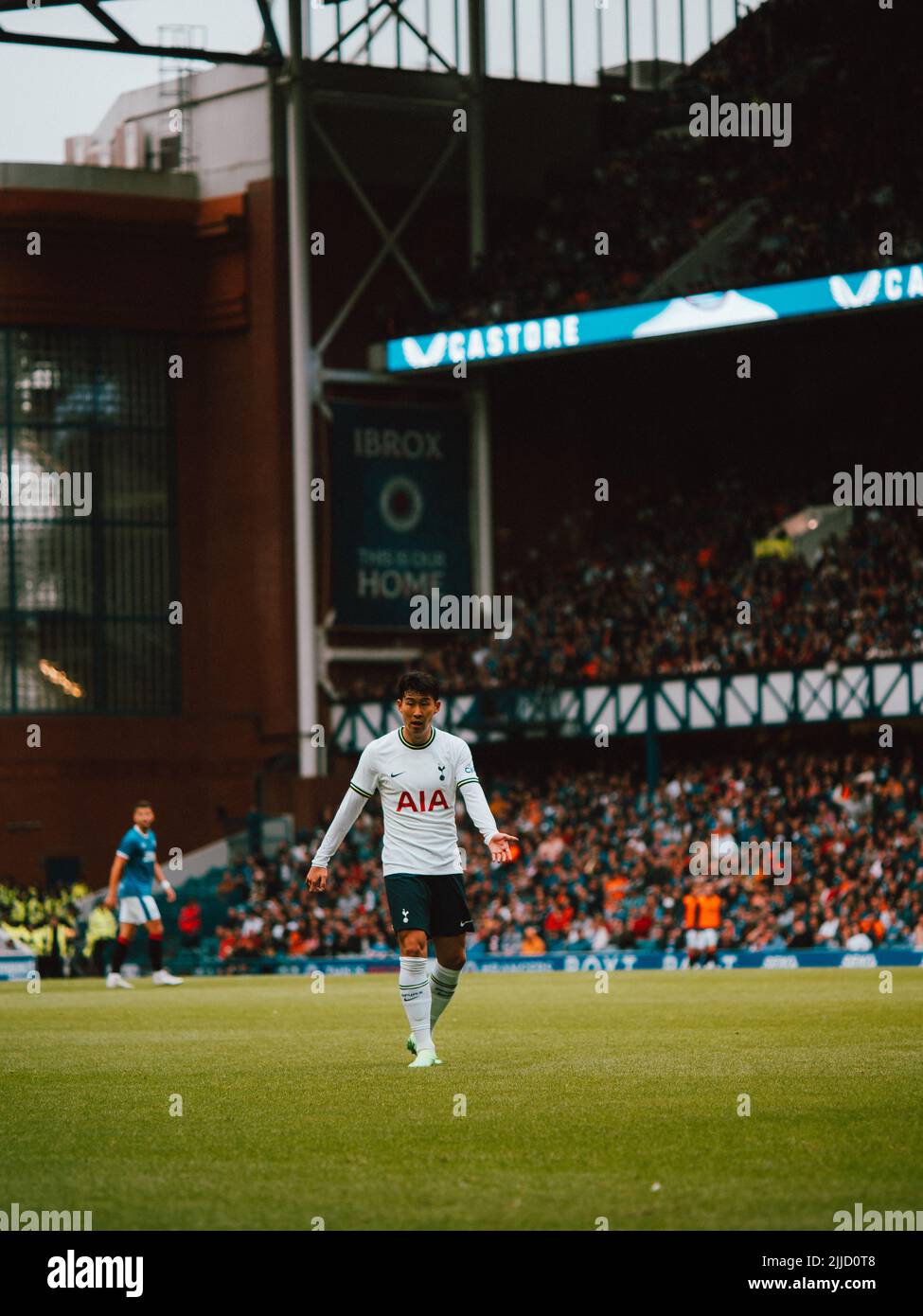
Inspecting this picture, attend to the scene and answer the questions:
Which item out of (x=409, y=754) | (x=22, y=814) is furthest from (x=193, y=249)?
(x=409, y=754)

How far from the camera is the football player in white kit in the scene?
13.1 meters

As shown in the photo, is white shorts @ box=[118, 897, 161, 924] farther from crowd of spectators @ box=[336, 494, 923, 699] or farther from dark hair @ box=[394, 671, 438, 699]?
crowd of spectators @ box=[336, 494, 923, 699]

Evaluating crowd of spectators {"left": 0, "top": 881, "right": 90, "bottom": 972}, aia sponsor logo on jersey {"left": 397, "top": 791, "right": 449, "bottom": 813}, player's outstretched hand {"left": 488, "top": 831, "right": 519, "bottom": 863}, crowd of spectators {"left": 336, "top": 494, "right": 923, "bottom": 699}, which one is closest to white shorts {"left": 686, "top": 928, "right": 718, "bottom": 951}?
crowd of spectators {"left": 336, "top": 494, "right": 923, "bottom": 699}

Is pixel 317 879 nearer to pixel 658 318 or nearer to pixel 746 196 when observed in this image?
pixel 658 318

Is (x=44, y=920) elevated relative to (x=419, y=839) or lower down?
lower down

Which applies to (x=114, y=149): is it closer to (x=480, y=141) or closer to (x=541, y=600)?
(x=480, y=141)

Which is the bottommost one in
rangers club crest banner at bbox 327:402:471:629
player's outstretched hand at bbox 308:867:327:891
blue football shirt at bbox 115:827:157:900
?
blue football shirt at bbox 115:827:157:900

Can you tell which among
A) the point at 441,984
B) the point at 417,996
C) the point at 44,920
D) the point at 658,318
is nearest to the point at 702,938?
the point at 44,920

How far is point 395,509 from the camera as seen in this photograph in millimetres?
52500

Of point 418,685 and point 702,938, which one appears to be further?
point 702,938

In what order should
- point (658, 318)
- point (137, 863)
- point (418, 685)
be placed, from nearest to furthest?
point (418, 685) → point (137, 863) → point (658, 318)

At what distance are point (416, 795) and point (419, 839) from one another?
0.88ft

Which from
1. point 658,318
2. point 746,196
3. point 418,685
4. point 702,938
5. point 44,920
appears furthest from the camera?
point 746,196

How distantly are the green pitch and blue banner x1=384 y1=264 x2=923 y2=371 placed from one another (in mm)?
24427
